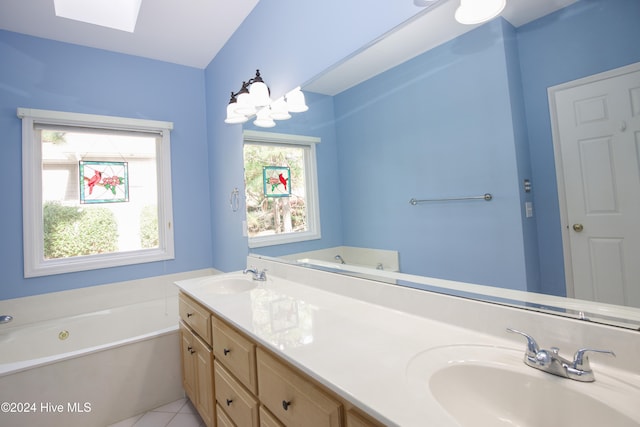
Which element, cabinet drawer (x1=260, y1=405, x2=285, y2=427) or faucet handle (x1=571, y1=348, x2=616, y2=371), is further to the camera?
cabinet drawer (x1=260, y1=405, x2=285, y2=427)

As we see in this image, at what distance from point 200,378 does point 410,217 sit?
146cm

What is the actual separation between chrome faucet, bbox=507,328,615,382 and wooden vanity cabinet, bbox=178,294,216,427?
1.34 metres

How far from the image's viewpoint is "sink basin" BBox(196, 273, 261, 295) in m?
1.93

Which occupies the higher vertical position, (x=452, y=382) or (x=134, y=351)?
(x=452, y=382)

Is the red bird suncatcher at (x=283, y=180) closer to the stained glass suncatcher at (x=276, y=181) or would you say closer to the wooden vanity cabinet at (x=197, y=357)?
the stained glass suncatcher at (x=276, y=181)

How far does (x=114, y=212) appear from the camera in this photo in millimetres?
2652

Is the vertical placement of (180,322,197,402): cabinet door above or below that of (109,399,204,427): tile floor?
above

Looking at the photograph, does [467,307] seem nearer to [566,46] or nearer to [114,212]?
[566,46]

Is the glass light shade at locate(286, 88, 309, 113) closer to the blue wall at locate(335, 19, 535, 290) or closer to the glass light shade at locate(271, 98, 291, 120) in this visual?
the glass light shade at locate(271, 98, 291, 120)

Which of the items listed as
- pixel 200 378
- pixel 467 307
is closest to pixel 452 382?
pixel 467 307

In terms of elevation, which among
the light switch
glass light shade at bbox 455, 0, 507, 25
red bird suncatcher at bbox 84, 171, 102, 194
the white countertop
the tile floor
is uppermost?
glass light shade at bbox 455, 0, 507, 25

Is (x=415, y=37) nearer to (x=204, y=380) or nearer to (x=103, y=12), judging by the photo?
(x=204, y=380)

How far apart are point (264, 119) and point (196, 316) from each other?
A: 1.32m

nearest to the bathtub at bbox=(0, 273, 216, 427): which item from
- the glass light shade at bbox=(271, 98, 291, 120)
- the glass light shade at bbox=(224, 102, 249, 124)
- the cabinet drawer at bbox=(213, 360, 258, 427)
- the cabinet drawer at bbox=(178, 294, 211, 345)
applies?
the cabinet drawer at bbox=(178, 294, 211, 345)
